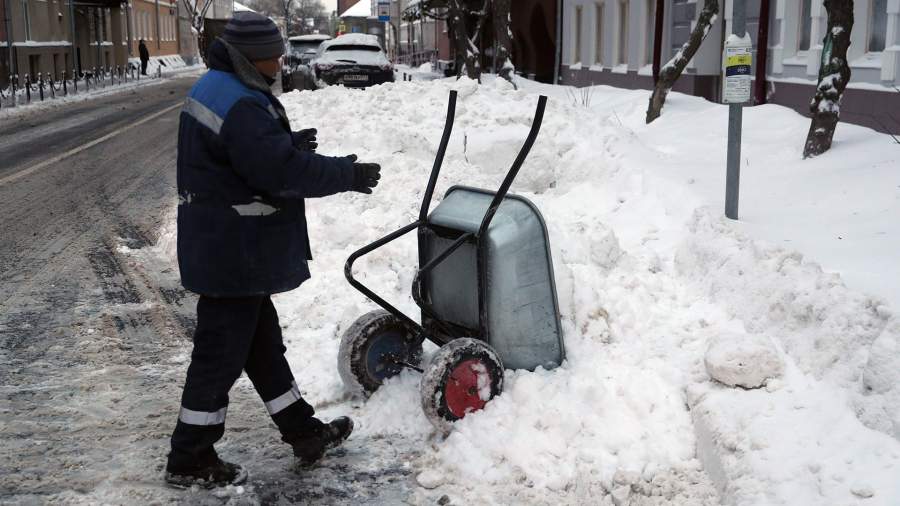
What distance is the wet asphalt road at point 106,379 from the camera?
384 cm

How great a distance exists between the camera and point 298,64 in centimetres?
3042

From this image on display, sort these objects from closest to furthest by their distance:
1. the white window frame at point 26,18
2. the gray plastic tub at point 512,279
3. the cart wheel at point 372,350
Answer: the gray plastic tub at point 512,279
the cart wheel at point 372,350
the white window frame at point 26,18

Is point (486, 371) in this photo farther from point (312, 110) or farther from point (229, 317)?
point (312, 110)

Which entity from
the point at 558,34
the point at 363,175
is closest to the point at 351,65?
the point at 558,34

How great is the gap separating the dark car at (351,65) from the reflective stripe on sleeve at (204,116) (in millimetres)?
19616

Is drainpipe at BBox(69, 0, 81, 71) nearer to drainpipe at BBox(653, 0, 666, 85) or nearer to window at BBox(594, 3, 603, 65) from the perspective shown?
window at BBox(594, 3, 603, 65)

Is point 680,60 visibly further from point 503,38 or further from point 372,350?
point 372,350

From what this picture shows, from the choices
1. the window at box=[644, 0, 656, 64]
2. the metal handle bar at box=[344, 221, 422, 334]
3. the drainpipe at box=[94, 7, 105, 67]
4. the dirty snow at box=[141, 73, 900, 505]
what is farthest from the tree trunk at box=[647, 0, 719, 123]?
the drainpipe at box=[94, 7, 105, 67]

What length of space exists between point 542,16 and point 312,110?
14.8 meters

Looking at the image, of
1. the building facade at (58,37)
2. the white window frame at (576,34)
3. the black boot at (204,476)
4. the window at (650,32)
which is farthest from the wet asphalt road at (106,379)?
the building facade at (58,37)

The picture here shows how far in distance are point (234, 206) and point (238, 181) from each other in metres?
0.10

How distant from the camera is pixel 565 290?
16.1ft

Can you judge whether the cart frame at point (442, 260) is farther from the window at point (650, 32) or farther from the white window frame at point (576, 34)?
the white window frame at point (576, 34)

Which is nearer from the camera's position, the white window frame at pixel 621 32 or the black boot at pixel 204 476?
the black boot at pixel 204 476
